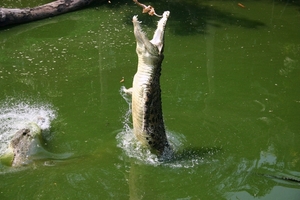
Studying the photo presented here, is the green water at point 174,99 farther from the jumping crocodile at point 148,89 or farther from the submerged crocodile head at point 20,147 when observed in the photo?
the jumping crocodile at point 148,89

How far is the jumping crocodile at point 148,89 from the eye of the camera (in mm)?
4766

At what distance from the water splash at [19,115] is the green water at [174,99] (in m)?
0.10

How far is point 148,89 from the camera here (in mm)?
4812

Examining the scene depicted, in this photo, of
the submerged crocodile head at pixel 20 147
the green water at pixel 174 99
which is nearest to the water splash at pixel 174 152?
the green water at pixel 174 99

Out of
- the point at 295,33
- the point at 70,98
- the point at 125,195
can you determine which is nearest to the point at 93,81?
the point at 70,98

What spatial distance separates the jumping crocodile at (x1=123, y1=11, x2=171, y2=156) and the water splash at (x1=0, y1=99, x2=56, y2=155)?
1.35 metres

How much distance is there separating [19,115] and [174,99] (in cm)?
211

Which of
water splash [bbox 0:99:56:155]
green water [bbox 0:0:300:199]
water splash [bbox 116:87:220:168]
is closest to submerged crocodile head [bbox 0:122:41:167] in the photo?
green water [bbox 0:0:300:199]

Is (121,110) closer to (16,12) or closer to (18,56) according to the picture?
(18,56)

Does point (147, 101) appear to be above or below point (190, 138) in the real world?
above

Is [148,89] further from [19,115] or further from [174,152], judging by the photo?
[19,115]

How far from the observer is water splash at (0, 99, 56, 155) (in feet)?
17.9

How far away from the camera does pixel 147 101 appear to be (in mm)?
4812

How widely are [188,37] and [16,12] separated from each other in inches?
129
